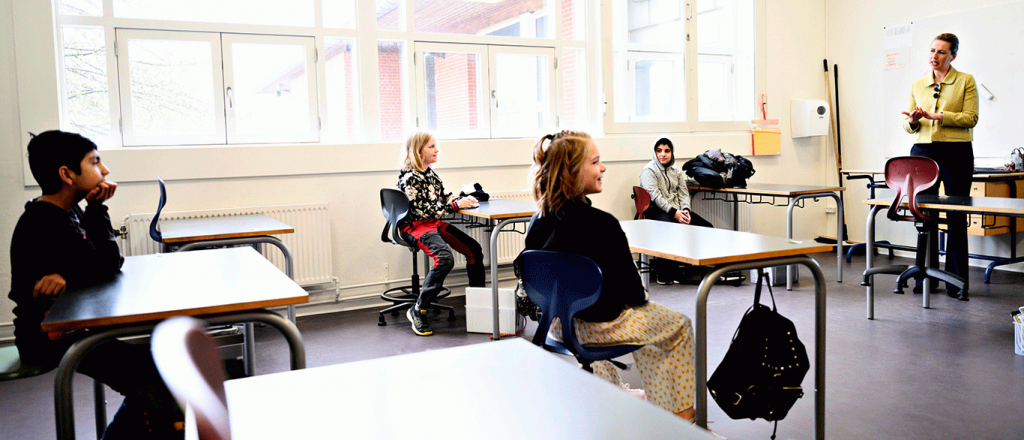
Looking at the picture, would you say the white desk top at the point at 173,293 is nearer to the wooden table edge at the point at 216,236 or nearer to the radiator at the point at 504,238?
the wooden table edge at the point at 216,236

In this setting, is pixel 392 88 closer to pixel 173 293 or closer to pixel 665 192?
pixel 665 192

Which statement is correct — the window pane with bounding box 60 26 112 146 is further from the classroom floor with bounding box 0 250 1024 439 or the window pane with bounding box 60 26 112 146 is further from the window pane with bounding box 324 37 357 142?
the classroom floor with bounding box 0 250 1024 439

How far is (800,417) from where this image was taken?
2.82m

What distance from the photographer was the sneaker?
14.1ft

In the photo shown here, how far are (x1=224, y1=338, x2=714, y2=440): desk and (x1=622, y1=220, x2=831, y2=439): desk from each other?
1.25m

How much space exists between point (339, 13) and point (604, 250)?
11.9 feet

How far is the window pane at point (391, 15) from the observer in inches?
209

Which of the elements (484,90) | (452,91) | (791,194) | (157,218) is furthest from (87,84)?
(791,194)

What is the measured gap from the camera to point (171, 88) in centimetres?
471

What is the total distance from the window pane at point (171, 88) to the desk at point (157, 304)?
2.78 m

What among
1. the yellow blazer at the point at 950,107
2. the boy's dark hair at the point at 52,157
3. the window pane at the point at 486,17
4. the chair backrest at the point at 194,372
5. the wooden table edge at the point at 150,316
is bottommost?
the wooden table edge at the point at 150,316

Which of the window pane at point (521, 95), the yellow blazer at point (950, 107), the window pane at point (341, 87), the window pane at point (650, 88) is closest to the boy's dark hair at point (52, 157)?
the window pane at point (341, 87)

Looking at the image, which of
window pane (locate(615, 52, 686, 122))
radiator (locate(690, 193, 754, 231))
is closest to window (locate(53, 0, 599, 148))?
window pane (locate(615, 52, 686, 122))

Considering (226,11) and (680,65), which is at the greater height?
(226,11)
